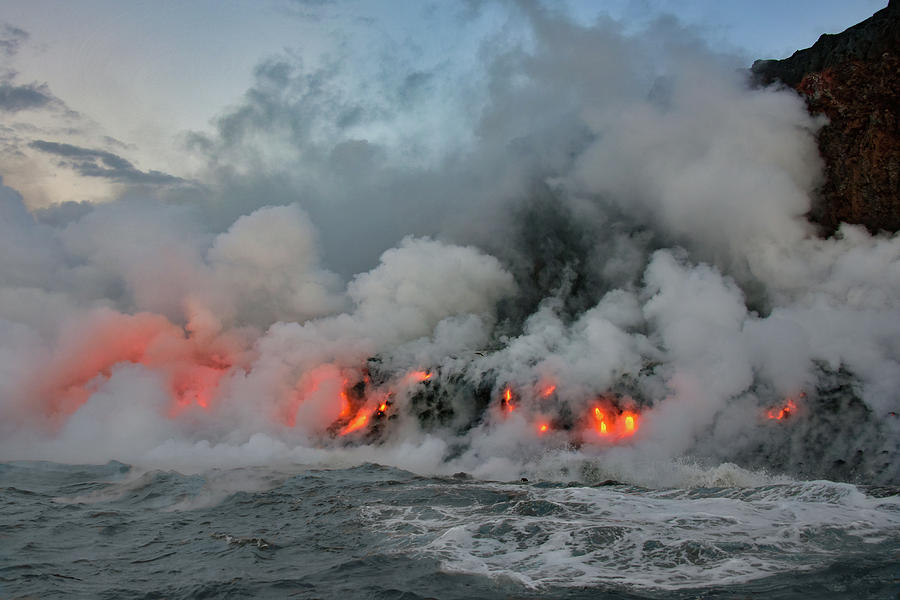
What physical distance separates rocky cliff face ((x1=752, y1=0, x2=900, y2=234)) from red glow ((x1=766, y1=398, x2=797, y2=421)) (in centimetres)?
1268

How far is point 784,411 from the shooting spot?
25.8m

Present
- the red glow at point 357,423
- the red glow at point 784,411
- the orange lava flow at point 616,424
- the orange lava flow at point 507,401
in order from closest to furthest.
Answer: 1. the red glow at point 784,411
2. the orange lava flow at point 616,424
3. the orange lava flow at point 507,401
4. the red glow at point 357,423

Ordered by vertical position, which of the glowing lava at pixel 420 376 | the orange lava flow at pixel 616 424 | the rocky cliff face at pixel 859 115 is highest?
the rocky cliff face at pixel 859 115

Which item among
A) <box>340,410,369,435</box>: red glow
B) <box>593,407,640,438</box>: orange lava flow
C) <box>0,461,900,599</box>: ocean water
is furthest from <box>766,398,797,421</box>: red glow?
<box>340,410,369,435</box>: red glow

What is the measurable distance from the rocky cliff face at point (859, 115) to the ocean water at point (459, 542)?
59.4ft

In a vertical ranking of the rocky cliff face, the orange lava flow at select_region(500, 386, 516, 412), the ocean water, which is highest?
the rocky cliff face

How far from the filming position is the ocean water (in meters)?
12.1

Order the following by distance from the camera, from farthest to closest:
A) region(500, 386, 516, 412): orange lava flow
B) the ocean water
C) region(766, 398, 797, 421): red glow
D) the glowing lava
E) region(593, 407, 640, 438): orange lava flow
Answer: the glowing lava → region(500, 386, 516, 412): orange lava flow → region(593, 407, 640, 438): orange lava flow → region(766, 398, 797, 421): red glow → the ocean water

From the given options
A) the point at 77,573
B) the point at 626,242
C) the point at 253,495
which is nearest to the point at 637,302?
the point at 626,242

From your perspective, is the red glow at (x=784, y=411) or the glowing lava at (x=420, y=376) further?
the glowing lava at (x=420, y=376)

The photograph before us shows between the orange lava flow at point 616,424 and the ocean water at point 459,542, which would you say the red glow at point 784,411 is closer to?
the ocean water at point 459,542

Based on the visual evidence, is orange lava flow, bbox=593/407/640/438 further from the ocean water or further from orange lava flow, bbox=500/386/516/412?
the ocean water

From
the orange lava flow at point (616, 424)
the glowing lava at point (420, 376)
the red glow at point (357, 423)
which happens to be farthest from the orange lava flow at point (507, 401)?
the red glow at point (357, 423)

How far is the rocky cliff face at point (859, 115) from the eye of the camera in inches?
1220
